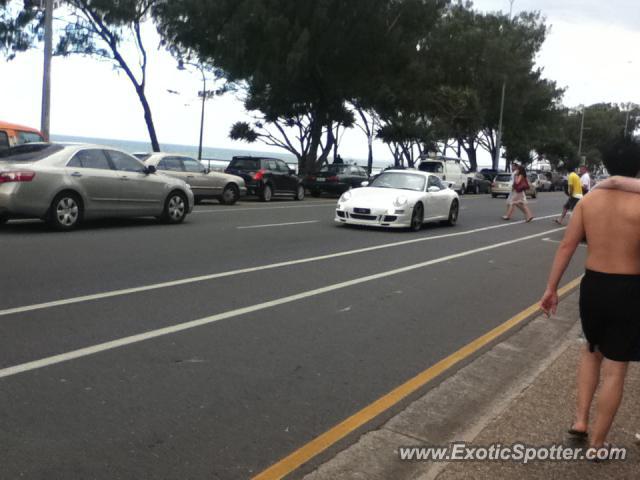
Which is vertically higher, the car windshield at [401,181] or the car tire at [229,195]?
the car windshield at [401,181]

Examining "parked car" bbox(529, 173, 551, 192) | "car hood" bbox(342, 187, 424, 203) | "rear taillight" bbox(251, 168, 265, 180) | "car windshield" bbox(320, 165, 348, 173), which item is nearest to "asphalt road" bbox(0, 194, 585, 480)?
"car hood" bbox(342, 187, 424, 203)

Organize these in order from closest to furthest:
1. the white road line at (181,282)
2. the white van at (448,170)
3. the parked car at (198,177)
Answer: the white road line at (181,282)
the parked car at (198,177)
the white van at (448,170)

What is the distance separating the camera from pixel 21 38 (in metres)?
28.8

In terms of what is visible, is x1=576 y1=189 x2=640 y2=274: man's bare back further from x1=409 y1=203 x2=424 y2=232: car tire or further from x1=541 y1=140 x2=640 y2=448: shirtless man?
x1=409 y1=203 x2=424 y2=232: car tire

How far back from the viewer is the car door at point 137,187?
14.4m

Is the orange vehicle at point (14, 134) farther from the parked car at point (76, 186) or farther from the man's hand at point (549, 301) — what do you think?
the man's hand at point (549, 301)

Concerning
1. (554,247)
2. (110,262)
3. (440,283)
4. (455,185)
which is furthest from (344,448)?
(455,185)

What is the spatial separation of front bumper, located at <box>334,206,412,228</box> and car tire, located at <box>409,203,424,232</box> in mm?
251

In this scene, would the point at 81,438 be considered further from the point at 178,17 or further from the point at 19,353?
the point at 178,17

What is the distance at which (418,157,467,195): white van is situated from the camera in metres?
38.8

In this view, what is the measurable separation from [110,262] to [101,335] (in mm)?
3896

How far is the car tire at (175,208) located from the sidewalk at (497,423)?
10.1 metres

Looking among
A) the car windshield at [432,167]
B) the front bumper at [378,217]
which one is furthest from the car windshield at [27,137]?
the car windshield at [432,167]

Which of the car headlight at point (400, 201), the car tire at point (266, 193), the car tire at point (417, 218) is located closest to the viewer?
the car headlight at point (400, 201)
